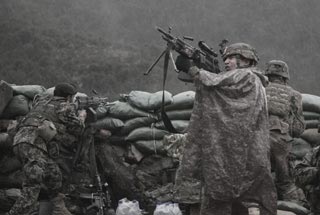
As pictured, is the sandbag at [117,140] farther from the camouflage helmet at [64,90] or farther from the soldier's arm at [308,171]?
the soldier's arm at [308,171]

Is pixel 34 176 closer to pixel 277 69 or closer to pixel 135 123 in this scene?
pixel 135 123

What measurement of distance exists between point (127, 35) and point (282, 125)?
793 centimetres

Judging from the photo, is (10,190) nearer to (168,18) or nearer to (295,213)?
(295,213)

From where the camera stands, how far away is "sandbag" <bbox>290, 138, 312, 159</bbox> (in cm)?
722

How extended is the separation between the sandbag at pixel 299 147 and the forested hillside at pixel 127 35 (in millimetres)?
4346

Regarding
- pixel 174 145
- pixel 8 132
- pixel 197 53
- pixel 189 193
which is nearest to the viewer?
pixel 197 53

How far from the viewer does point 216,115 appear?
13.9 feet

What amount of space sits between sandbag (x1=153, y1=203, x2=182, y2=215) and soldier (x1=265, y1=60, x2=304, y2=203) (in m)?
1.05

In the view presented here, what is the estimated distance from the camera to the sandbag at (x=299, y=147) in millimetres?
7219

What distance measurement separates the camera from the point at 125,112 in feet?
23.9

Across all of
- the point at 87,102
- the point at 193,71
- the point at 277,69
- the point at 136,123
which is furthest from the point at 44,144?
the point at 277,69

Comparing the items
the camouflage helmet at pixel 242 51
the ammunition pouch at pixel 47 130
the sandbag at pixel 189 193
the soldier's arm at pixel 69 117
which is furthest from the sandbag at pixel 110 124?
the camouflage helmet at pixel 242 51

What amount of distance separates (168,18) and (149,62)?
1.96 metres

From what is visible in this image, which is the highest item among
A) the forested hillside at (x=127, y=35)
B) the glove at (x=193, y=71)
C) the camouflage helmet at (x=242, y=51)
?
the forested hillside at (x=127, y=35)
